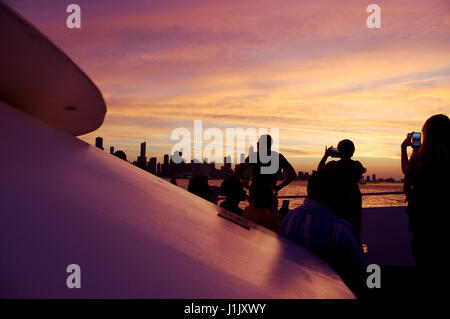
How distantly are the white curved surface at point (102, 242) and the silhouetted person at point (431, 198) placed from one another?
1.42 metres

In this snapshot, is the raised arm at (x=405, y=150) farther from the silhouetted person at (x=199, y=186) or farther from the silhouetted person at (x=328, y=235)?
the silhouetted person at (x=199, y=186)

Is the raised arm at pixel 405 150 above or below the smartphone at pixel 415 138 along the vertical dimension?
below

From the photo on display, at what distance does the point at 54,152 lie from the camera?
943 mm

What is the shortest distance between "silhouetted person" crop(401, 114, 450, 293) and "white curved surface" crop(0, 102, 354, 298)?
1425mm

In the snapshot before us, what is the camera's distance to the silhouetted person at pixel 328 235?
189 centimetres

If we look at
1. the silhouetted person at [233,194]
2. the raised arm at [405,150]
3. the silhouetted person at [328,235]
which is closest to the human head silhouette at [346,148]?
the raised arm at [405,150]

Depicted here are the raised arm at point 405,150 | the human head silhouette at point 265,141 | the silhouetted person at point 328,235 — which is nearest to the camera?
the silhouetted person at point 328,235

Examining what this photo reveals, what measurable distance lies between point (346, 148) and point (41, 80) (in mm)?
3196

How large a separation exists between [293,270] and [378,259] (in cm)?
559

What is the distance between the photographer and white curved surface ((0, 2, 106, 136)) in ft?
2.80

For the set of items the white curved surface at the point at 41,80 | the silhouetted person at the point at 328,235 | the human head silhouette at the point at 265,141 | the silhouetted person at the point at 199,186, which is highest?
the human head silhouette at the point at 265,141
